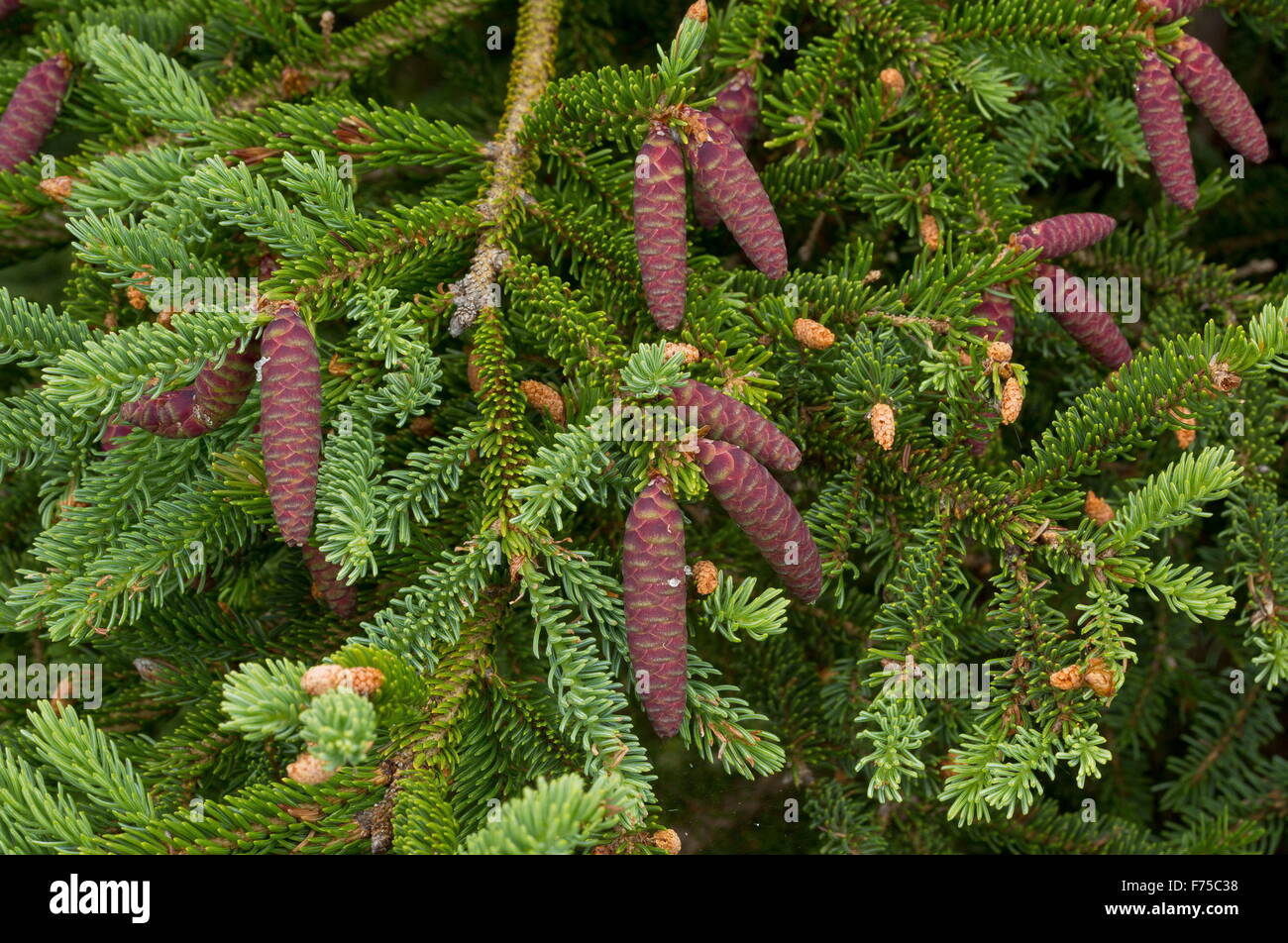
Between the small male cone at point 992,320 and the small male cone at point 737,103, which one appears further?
the small male cone at point 737,103

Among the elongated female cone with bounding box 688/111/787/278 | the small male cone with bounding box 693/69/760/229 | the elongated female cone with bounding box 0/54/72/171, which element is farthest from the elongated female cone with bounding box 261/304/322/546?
the elongated female cone with bounding box 0/54/72/171

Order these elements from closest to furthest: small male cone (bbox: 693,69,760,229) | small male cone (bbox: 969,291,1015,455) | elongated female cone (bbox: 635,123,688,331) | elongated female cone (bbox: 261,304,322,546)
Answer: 1. elongated female cone (bbox: 261,304,322,546)
2. elongated female cone (bbox: 635,123,688,331)
3. small male cone (bbox: 969,291,1015,455)
4. small male cone (bbox: 693,69,760,229)

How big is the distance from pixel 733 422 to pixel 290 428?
517mm

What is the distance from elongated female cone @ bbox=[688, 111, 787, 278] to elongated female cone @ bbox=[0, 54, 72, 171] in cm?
112

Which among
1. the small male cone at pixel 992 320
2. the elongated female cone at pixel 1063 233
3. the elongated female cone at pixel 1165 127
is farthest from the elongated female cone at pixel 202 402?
the elongated female cone at pixel 1165 127

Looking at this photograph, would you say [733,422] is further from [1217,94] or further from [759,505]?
[1217,94]

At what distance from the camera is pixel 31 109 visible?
157 centimetres

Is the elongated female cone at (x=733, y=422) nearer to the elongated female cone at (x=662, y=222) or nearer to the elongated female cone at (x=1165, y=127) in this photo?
the elongated female cone at (x=662, y=222)

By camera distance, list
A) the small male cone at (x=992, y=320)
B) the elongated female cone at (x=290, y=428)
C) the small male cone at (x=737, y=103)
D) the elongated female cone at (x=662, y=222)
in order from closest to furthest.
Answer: the elongated female cone at (x=290, y=428)
the elongated female cone at (x=662, y=222)
the small male cone at (x=992, y=320)
the small male cone at (x=737, y=103)

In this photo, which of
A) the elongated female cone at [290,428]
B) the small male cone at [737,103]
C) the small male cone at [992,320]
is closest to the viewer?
the elongated female cone at [290,428]

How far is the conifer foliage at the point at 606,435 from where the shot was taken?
44.3 inches

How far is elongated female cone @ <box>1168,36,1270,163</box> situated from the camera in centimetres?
143

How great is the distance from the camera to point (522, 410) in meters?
1.29

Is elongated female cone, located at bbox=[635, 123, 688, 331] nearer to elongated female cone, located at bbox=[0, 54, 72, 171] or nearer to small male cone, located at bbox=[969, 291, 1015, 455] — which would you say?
small male cone, located at bbox=[969, 291, 1015, 455]
